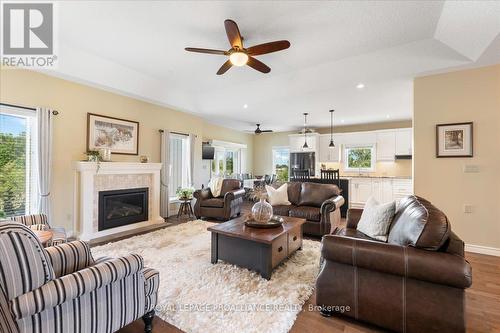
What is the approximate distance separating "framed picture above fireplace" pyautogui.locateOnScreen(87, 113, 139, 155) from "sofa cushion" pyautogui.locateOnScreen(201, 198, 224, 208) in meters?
1.84

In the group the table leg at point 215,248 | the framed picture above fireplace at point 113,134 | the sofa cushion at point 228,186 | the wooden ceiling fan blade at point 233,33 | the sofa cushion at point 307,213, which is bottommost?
the table leg at point 215,248

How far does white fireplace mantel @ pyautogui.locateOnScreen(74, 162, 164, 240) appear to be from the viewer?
12.7 feet

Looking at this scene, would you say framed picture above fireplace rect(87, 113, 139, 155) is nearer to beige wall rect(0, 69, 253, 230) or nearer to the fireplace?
beige wall rect(0, 69, 253, 230)

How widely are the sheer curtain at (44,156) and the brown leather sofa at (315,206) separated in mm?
3762

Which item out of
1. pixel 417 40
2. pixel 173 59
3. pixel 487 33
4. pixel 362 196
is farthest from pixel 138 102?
pixel 362 196

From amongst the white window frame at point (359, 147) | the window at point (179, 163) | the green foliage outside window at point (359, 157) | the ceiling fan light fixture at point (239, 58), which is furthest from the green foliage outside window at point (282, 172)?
the ceiling fan light fixture at point (239, 58)

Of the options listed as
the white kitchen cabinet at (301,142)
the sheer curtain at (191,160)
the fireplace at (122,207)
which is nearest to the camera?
the fireplace at (122,207)

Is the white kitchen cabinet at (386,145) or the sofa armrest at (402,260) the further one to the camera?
the white kitchen cabinet at (386,145)

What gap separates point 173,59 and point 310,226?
368 centimetres

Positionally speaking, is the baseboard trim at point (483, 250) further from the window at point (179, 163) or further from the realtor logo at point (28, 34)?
the realtor logo at point (28, 34)

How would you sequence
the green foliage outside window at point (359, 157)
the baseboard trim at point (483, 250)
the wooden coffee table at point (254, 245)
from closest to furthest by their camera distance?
the wooden coffee table at point (254, 245) < the baseboard trim at point (483, 250) < the green foliage outside window at point (359, 157)

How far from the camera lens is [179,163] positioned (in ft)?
20.6

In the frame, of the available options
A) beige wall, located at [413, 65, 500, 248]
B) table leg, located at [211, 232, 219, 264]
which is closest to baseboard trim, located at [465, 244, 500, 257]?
beige wall, located at [413, 65, 500, 248]

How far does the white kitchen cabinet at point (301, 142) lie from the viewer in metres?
8.27
